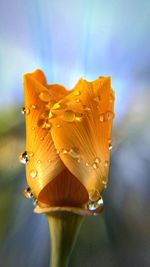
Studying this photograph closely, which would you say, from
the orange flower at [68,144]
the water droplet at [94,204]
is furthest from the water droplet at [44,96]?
the water droplet at [94,204]

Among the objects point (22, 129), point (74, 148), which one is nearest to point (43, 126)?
point (74, 148)

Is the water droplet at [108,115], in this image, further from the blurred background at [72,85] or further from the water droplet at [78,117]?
the blurred background at [72,85]

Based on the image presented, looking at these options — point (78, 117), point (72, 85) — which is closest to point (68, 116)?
point (78, 117)

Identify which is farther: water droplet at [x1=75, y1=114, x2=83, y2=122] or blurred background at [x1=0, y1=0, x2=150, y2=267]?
blurred background at [x1=0, y1=0, x2=150, y2=267]

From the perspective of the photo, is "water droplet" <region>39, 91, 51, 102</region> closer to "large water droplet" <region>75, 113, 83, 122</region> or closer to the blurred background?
"large water droplet" <region>75, 113, 83, 122</region>

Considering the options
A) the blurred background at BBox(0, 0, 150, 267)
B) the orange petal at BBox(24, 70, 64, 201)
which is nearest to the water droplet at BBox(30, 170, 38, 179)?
the orange petal at BBox(24, 70, 64, 201)

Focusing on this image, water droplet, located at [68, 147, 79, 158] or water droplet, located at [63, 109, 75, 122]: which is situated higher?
water droplet, located at [63, 109, 75, 122]
